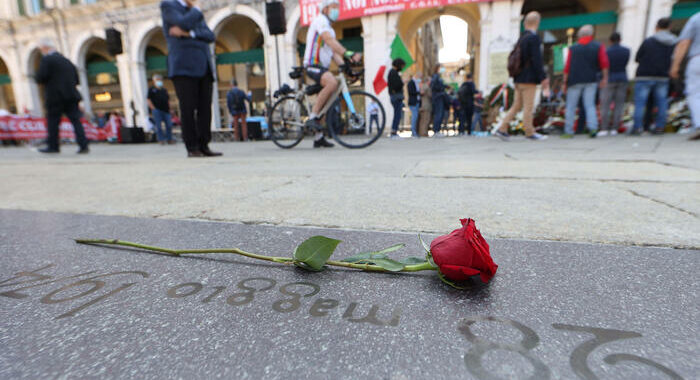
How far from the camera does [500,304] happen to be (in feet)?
1.93

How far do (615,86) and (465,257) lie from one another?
279 inches

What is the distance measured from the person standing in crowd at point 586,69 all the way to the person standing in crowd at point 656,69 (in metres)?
0.47

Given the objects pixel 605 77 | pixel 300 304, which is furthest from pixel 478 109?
pixel 300 304

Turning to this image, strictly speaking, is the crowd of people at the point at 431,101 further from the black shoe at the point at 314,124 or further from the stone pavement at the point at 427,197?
the stone pavement at the point at 427,197

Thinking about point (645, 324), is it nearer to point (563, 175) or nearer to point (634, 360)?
point (634, 360)

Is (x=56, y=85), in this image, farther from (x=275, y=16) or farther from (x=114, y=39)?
(x=114, y=39)

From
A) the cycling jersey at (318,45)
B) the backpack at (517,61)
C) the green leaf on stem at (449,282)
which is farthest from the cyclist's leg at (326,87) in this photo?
the green leaf on stem at (449,282)

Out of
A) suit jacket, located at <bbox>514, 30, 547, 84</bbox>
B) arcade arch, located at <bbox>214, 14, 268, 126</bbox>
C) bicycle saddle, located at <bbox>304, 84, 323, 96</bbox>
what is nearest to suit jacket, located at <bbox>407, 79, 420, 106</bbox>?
suit jacket, located at <bbox>514, 30, 547, 84</bbox>

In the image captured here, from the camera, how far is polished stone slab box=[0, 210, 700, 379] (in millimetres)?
449

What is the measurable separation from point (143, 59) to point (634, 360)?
17742 mm

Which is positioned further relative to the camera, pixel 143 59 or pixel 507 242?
pixel 143 59

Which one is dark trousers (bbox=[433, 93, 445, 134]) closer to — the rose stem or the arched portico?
the rose stem

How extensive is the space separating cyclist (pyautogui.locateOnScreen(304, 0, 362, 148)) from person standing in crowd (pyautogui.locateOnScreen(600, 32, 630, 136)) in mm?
4633

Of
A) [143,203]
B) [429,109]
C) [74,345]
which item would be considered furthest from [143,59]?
[74,345]
